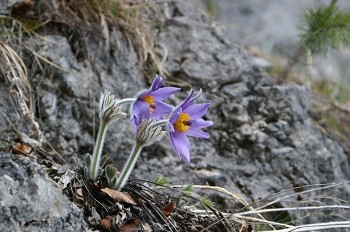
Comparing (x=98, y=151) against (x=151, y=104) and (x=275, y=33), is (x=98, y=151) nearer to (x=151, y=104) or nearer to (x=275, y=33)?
(x=151, y=104)

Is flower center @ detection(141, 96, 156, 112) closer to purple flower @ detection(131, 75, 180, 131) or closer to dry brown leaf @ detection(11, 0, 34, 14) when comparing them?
purple flower @ detection(131, 75, 180, 131)

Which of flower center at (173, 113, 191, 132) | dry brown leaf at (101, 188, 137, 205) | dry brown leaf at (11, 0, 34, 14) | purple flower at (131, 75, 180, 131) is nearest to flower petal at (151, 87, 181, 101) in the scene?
purple flower at (131, 75, 180, 131)

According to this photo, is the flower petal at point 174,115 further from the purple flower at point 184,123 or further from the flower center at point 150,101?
the flower center at point 150,101

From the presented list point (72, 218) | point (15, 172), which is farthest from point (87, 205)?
point (15, 172)

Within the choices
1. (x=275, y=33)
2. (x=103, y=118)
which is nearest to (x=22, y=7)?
(x=103, y=118)

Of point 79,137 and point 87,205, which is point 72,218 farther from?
point 79,137

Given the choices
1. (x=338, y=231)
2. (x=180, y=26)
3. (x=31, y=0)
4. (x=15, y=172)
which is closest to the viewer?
(x=15, y=172)
